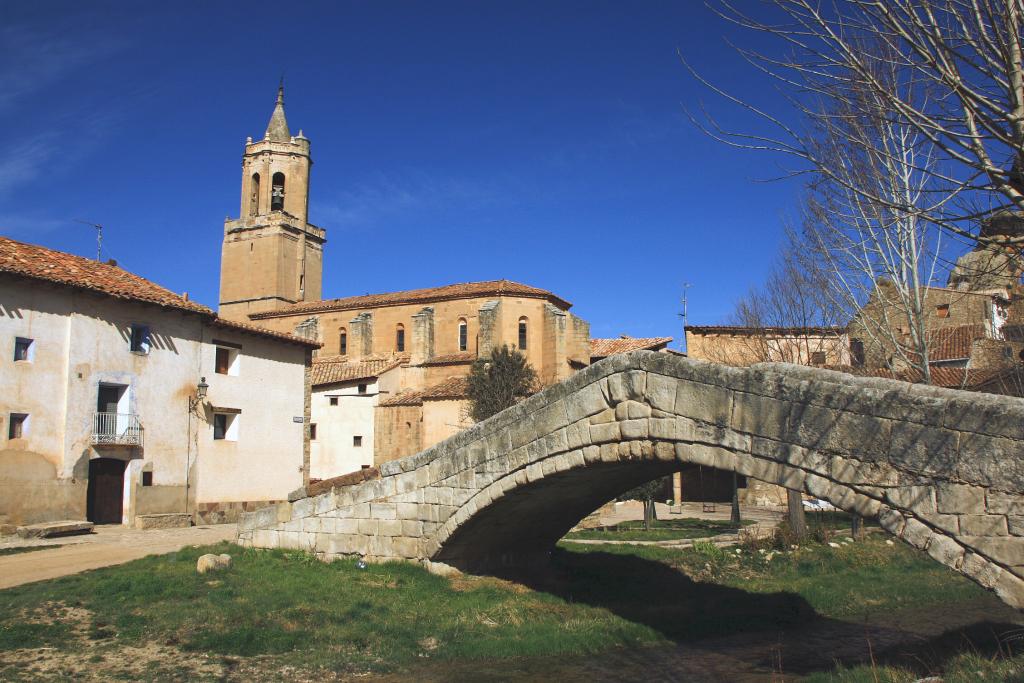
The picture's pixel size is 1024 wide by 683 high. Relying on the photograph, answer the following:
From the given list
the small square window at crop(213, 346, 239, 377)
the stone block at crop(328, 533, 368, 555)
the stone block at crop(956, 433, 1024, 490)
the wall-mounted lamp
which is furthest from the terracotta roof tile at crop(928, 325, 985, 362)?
the stone block at crop(956, 433, 1024, 490)

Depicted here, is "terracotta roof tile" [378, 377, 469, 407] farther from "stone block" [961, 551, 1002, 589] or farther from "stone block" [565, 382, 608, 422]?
"stone block" [961, 551, 1002, 589]

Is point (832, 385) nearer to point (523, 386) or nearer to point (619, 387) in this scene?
point (619, 387)

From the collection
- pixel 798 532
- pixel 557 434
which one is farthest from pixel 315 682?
pixel 798 532

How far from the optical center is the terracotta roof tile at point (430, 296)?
1678 inches

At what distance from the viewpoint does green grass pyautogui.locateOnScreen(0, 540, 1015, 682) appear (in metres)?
9.17

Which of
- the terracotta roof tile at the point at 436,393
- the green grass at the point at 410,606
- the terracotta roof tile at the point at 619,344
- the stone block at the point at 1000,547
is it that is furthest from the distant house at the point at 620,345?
the stone block at the point at 1000,547

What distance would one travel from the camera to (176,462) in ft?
72.2

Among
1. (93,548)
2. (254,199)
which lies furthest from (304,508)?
(254,199)

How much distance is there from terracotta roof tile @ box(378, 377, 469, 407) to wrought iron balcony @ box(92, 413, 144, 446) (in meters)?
16.3

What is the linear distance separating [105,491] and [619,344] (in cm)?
3030

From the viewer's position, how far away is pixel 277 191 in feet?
179

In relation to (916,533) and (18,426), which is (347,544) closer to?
(916,533)

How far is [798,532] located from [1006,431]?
12.8m

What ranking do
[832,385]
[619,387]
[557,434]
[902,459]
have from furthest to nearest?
[557,434], [619,387], [832,385], [902,459]
